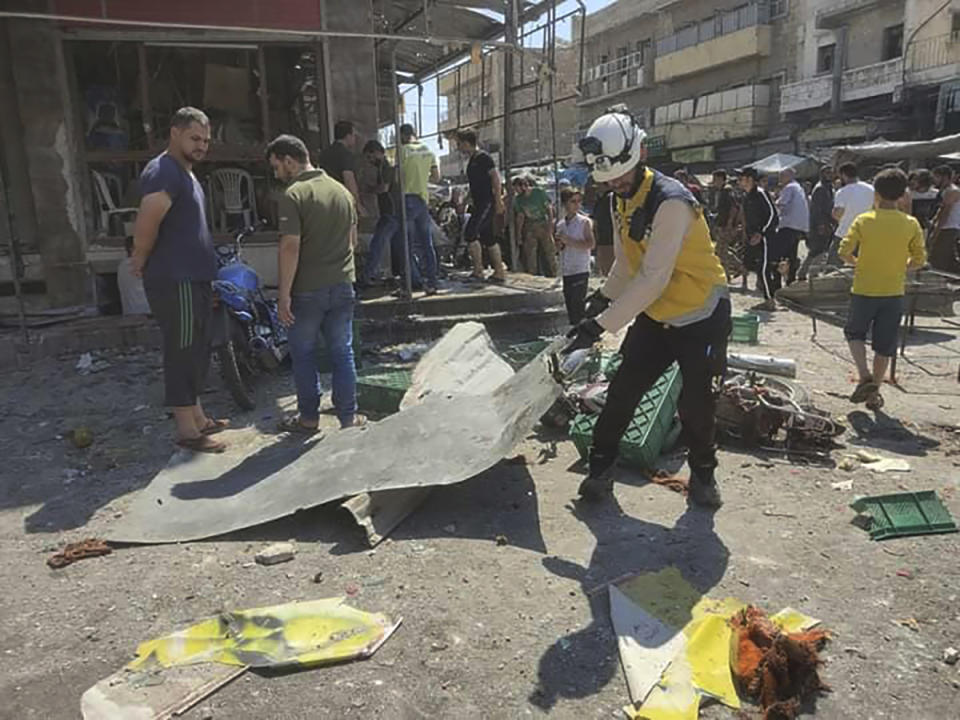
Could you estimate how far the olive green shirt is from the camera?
4613 millimetres

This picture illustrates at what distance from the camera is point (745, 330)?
7.75 meters

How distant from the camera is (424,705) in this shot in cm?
250

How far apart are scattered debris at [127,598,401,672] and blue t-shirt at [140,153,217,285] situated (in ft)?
7.83

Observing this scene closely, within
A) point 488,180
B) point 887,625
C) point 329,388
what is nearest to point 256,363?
point 329,388

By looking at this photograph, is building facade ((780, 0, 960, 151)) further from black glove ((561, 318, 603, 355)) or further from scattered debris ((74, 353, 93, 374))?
scattered debris ((74, 353, 93, 374))

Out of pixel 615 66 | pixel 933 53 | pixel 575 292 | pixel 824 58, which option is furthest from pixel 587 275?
pixel 615 66

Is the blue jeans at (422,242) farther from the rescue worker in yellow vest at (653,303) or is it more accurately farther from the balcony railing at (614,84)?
the balcony railing at (614,84)

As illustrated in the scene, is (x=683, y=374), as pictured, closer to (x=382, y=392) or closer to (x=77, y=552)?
(x=382, y=392)

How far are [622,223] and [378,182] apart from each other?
16.9 feet

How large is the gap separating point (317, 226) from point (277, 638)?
2.70m

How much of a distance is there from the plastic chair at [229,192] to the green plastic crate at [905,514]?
764 centimetres

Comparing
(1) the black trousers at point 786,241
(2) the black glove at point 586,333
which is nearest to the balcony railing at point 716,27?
(1) the black trousers at point 786,241

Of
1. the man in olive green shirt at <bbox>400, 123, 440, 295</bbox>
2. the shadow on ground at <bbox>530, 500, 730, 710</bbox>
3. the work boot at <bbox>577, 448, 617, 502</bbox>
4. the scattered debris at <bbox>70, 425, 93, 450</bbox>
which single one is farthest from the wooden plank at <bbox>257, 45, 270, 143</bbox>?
the shadow on ground at <bbox>530, 500, 730, 710</bbox>

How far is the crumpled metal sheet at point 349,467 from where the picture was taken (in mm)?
3695
